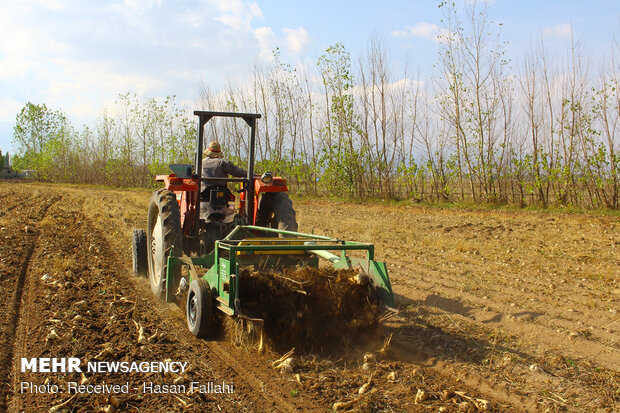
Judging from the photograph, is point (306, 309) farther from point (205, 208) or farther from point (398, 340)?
point (205, 208)

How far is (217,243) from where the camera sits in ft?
13.9

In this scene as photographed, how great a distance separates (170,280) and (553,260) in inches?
222

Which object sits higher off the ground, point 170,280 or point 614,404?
point 170,280

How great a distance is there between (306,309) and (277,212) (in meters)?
1.93

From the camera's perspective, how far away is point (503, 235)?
10.0 metres

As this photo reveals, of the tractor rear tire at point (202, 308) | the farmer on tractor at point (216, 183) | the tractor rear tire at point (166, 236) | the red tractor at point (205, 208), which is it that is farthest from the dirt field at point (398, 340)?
the farmer on tractor at point (216, 183)

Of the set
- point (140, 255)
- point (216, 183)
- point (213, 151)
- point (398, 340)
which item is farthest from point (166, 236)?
point (398, 340)

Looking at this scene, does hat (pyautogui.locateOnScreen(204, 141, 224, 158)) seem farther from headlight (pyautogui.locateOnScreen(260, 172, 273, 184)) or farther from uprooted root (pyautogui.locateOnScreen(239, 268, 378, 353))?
uprooted root (pyautogui.locateOnScreen(239, 268, 378, 353))

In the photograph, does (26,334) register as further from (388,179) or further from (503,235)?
(388,179)

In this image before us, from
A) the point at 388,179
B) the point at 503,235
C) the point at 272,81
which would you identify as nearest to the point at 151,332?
the point at 503,235

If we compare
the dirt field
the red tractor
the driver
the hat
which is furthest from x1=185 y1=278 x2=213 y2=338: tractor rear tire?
the hat

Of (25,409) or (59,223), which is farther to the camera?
(59,223)

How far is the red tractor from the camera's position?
535 cm

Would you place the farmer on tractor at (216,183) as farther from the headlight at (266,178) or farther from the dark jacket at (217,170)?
the headlight at (266,178)
